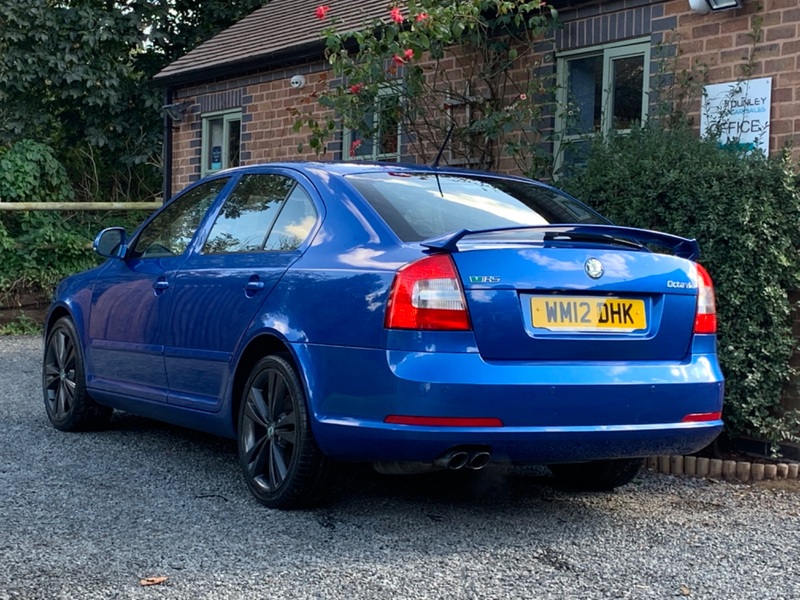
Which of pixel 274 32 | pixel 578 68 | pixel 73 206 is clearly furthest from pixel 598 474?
pixel 73 206

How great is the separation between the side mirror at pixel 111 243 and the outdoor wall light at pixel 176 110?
792cm

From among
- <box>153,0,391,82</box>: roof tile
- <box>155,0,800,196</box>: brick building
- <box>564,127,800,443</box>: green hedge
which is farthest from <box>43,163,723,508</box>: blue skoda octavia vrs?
<box>153,0,391,82</box>: roof tile

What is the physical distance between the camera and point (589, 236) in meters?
4.75

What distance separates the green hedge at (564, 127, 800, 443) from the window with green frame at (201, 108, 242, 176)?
7.93m

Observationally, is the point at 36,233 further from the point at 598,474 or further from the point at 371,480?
the point at 598,474

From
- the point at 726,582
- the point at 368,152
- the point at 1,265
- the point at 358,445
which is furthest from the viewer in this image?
the point at 1,265

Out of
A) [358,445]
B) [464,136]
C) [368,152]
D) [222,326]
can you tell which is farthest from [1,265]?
[358,445]

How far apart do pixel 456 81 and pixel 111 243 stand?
4402mm

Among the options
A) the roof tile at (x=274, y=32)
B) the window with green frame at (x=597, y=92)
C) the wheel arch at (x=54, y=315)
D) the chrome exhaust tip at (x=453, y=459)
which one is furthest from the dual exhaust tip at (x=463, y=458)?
the roof tile at (x=274, y=32)

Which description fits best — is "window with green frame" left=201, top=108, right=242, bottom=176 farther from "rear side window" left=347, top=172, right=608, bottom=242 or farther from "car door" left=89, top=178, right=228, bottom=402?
"rear side window" left=347, top=172, right=608, bottom=242

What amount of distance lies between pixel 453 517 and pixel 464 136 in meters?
5.29

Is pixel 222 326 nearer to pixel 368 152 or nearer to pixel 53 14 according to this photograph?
pixel 368 152

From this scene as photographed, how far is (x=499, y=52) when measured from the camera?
381 inches

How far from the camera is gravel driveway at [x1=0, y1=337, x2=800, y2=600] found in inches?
155
